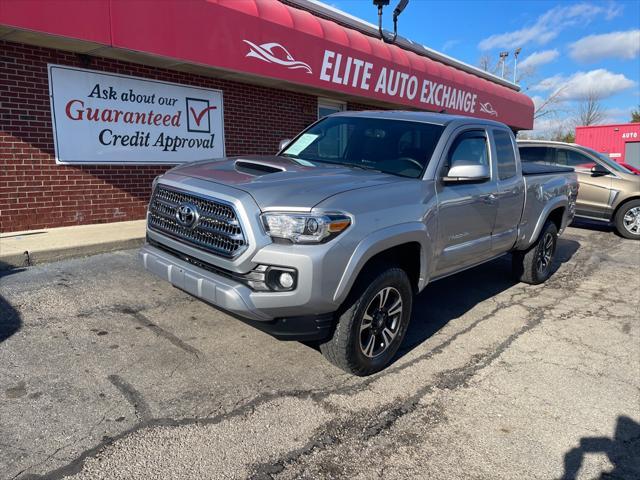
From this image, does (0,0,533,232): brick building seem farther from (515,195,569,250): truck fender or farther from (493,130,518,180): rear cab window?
(515,195,569,250): truck fender

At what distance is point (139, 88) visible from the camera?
7617 millimetres

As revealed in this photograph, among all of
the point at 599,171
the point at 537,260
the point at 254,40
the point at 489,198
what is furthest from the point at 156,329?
the point at 599,171

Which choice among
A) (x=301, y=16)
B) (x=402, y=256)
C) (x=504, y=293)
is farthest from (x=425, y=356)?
(x=301, y=16)

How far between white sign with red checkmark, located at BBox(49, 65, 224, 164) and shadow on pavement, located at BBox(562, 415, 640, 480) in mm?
7053

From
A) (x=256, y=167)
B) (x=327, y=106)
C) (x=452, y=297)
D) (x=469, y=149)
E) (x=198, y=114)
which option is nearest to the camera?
(x=256, y=167)

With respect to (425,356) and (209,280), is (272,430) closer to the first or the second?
(209,280)

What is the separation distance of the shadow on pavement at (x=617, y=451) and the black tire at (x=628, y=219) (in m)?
8.36

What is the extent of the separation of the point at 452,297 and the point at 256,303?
10.8 feet

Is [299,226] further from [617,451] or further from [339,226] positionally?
[617,451]

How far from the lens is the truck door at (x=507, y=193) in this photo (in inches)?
191

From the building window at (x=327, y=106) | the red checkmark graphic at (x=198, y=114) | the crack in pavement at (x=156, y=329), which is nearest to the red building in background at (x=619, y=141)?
the building window at (x=327, y=106)

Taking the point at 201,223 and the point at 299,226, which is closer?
the point at 299,226

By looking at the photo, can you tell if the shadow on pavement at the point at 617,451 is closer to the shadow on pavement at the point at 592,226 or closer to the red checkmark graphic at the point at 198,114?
the red checkmark graphic at the point at 198,114

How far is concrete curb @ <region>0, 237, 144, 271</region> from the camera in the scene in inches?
208
